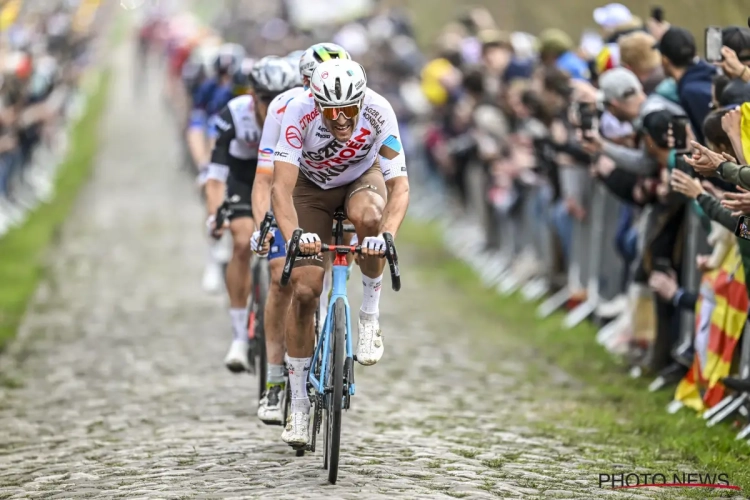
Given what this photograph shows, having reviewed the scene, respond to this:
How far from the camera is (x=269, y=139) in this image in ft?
29.2

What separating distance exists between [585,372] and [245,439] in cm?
420

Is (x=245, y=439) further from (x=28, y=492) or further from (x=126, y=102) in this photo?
(x=126, y=102)

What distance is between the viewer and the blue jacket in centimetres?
1048

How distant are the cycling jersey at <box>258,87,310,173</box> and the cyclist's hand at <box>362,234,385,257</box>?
51.9 inches

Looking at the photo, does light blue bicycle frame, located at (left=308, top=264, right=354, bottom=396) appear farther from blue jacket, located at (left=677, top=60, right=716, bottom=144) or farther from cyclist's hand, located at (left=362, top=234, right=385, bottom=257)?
blue jacket, located at (left=677, top=60, right=716, bottom=144)

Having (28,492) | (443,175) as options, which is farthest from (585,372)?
(443,175)

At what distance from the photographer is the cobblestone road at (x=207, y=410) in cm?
815

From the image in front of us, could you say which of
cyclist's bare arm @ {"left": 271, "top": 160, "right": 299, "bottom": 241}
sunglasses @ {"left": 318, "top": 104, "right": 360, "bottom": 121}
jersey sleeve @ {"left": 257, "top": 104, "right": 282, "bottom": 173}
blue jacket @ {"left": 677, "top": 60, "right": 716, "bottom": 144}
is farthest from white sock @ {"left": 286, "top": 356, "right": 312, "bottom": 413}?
blue jacket @ {"left": 677, "top": 60, "right": 716, "bottom": 144}

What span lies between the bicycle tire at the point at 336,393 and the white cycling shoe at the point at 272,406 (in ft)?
3.55

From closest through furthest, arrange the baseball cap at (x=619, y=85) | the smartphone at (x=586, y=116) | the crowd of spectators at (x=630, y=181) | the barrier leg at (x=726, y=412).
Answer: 1. the crowd of spectators at (x=630, y=181)
2. the barrier leg at (x=726, y=412)
3. the baseball cap at (x=619, y=85)
4. the smartphone at (x=586, y=116)

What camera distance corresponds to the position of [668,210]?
1154cm

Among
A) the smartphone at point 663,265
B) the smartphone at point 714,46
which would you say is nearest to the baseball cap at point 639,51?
the smartphone at point 663,265

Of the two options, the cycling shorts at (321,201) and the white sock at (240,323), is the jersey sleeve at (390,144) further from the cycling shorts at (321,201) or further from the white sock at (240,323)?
the white sock at (240,323)

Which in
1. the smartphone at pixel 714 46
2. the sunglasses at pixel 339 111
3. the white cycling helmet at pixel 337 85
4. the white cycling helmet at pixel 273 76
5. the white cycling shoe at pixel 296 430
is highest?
the smartphone at pixel 714 46
